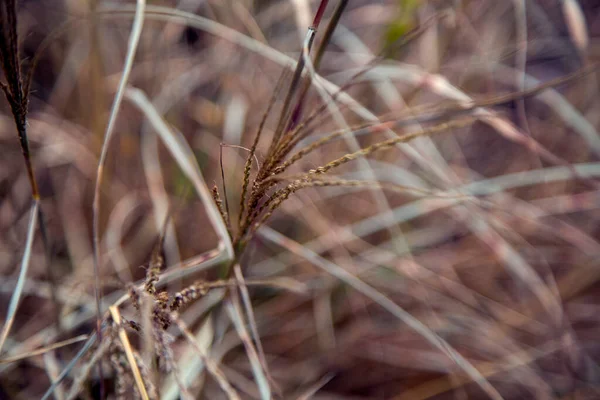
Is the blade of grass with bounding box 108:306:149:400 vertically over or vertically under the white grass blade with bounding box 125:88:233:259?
under

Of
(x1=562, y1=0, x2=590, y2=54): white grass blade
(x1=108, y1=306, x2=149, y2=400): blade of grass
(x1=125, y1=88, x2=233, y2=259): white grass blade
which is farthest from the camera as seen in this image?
(x1=562, y1=0, x2=590, y2=54): white grass blade

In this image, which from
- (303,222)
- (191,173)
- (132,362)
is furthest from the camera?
(303,222)

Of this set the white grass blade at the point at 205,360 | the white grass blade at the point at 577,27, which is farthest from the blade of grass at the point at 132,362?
the white grass blade at the point at 577,27

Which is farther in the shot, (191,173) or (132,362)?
(191,173)

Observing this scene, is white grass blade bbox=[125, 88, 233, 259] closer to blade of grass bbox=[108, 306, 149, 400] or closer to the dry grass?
the dry grass

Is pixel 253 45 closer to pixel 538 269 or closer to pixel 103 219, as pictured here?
pixel 103 219

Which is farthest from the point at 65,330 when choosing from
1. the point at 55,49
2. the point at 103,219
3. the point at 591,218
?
the point at 591,218

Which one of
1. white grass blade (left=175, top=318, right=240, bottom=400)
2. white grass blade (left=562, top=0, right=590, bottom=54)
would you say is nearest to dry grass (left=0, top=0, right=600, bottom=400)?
white grass blade (left=562, top=0, right=590, bottom=54)

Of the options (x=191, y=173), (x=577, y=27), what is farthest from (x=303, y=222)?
A: (x=577, y=27)

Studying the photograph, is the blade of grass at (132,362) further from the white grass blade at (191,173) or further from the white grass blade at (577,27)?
the white grass blade at (577,27)

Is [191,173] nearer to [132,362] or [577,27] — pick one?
[132,362]

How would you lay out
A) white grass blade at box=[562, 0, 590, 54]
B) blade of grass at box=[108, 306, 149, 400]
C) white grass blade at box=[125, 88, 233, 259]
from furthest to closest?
white grass blade at box=[562, 0, 590, 54] < white grass blade at box=[125, 88, 233, 259] < blade of grass at box=[108, 306, 149, 400]
